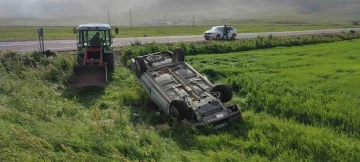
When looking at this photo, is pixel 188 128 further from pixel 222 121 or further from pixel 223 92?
pixel 223 92

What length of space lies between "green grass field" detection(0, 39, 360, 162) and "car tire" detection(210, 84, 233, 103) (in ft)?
2.10

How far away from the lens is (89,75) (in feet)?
45.4

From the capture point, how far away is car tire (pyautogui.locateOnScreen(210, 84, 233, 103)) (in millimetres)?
9906

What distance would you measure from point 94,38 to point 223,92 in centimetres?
818

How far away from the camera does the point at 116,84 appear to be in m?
13.9

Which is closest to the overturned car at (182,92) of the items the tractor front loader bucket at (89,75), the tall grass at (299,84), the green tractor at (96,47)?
the tall grass at (299,84)

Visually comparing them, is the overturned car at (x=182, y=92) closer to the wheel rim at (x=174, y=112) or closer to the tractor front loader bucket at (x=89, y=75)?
the wheel rim at (x=174, y=112)

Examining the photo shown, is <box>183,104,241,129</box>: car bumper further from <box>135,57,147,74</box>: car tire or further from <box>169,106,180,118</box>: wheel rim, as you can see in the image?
<box>135,57,147,74</box>: car tire

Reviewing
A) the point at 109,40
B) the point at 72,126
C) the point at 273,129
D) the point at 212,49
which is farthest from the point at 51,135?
the point at 212,49

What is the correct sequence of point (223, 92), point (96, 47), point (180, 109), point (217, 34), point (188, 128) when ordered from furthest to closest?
1. point (217, 34)
2. point (96, 47)
3. point (223, 92)
4. point (180, 109)
5. point (188, 128)

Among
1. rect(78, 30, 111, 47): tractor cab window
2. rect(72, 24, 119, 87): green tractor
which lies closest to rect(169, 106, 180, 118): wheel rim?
rect(72, 24, 119, 87): green tractor

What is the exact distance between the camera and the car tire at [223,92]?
32.5 feet

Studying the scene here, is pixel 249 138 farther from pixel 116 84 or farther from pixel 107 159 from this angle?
pixel 116 84

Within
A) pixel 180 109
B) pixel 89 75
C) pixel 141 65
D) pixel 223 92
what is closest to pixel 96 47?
pixel 89 75
